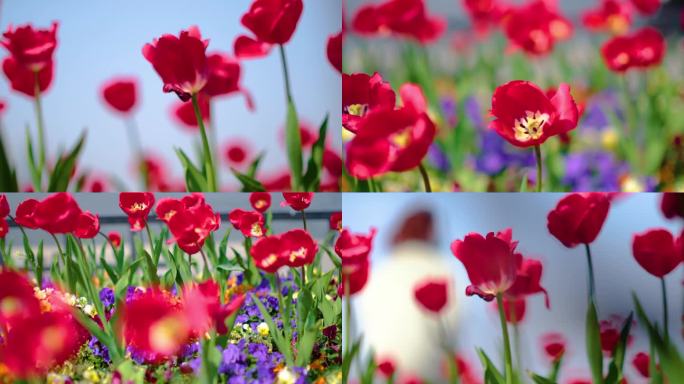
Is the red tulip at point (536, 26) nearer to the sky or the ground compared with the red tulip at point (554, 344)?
nearer to the sky

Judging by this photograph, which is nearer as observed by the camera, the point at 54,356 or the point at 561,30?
the point at 54,356

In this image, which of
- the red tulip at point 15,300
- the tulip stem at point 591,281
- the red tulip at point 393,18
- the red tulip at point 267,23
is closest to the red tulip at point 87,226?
the red tulip at point 15,300

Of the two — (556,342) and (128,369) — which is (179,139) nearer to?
(128,369)

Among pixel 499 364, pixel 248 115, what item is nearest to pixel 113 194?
pixel 248 115

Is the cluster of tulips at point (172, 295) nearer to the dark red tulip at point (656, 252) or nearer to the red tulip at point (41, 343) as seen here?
the red tulip at point (41, 343)

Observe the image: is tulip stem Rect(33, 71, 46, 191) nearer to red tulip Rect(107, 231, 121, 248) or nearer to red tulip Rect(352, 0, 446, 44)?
red tulip Rect(107, 231, 121, 248)

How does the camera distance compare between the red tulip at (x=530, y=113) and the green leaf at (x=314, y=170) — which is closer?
the red tulip at (x=530, y=113)
